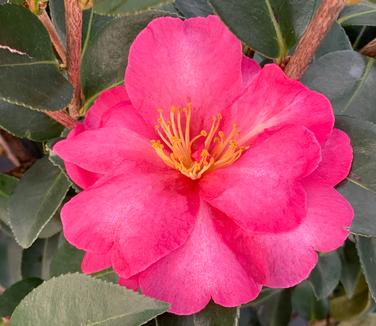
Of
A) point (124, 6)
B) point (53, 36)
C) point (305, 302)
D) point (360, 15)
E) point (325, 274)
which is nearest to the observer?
point (124, 6)

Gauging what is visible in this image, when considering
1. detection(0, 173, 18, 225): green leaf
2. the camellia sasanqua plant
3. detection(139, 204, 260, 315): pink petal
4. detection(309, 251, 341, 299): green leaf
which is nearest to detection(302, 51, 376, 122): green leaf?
the camellia sasanqua plant

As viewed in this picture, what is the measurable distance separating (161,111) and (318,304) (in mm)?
940

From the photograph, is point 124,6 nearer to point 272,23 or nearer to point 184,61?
point 184,61

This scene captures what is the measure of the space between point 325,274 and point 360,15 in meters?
0.45

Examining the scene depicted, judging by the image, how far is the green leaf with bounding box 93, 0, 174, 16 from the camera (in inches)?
20.4

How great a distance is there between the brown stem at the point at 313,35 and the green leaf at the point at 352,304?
0.66 metres

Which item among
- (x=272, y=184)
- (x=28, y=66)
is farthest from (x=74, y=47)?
(x=272, y=184)

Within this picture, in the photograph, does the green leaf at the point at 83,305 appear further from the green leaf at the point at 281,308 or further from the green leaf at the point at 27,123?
the green leaf at the point at 281,308

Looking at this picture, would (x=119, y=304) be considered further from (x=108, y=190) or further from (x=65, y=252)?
(x=65, y=252)

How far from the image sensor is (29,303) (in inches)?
25.2

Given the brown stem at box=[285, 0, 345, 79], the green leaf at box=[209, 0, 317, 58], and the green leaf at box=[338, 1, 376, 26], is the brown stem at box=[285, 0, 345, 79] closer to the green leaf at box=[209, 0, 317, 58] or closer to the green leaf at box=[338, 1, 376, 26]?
the green leaf at box=[209, 0, 317, 58]

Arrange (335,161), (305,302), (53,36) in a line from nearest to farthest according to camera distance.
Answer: (335,161) < (53,36) < (305,302)

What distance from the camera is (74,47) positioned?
694mm

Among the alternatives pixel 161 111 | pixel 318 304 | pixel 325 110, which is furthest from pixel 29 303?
pixel 318 304
